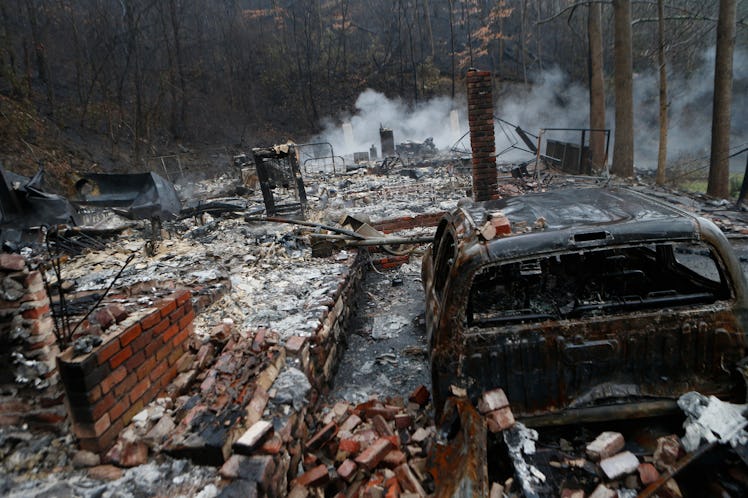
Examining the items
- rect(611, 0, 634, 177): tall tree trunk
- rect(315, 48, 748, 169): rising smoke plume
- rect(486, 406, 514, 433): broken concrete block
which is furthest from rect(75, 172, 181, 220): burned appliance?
rect(315, 48, 748, 169): rising smoke plume

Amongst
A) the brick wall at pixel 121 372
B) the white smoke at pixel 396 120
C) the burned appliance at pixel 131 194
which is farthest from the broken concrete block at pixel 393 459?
the white smoke at pixel 396 120

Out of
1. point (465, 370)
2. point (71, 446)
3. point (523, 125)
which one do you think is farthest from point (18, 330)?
point (523, 125)

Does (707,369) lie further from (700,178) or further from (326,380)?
(700,178)

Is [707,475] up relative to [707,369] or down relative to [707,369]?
down

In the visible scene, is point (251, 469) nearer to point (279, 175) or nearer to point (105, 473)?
point (105, 473)

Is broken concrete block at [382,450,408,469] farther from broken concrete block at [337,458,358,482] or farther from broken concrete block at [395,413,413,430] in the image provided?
broken concrete block at [395,413,413,430]

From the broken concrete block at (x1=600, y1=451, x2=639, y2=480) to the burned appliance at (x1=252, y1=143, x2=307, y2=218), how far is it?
771cm

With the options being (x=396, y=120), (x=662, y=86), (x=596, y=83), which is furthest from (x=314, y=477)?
(x=396, y=120)

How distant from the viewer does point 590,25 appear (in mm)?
13922

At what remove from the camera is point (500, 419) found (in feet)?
7.66

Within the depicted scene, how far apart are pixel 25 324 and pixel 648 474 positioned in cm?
334

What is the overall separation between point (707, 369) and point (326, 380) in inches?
108

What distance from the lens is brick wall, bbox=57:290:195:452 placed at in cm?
225

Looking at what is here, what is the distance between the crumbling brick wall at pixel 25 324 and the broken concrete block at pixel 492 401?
245 cm
